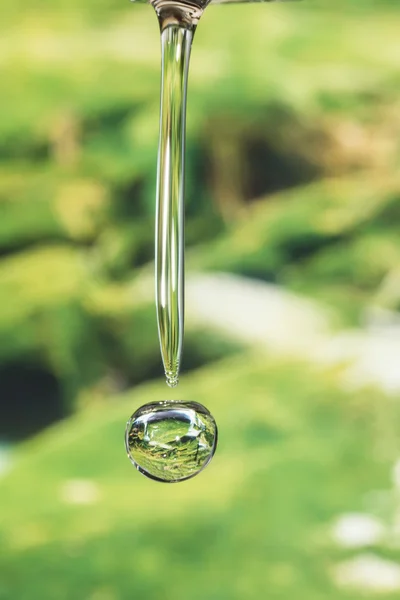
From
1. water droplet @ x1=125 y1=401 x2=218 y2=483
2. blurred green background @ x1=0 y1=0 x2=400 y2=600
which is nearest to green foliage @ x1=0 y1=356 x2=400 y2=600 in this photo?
blurred green background @ x1=0 y1=0 x2=400 y2=600

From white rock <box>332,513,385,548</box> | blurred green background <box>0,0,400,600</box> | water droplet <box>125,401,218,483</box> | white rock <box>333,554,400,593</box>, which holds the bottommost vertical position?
water droplet <box>125,401,218,483</box>

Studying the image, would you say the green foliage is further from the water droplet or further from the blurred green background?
the water droplet

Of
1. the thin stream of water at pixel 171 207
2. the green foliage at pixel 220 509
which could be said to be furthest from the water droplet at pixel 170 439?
the green foliage at pixel 220 509

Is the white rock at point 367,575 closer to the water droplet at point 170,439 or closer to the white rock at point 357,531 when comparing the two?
the white rock at point 357,531

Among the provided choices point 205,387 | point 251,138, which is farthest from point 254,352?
point 251,138

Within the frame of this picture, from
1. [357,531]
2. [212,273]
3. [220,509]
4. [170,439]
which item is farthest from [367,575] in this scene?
[170,439]

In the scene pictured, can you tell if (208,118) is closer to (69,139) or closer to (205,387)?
(69,139)
